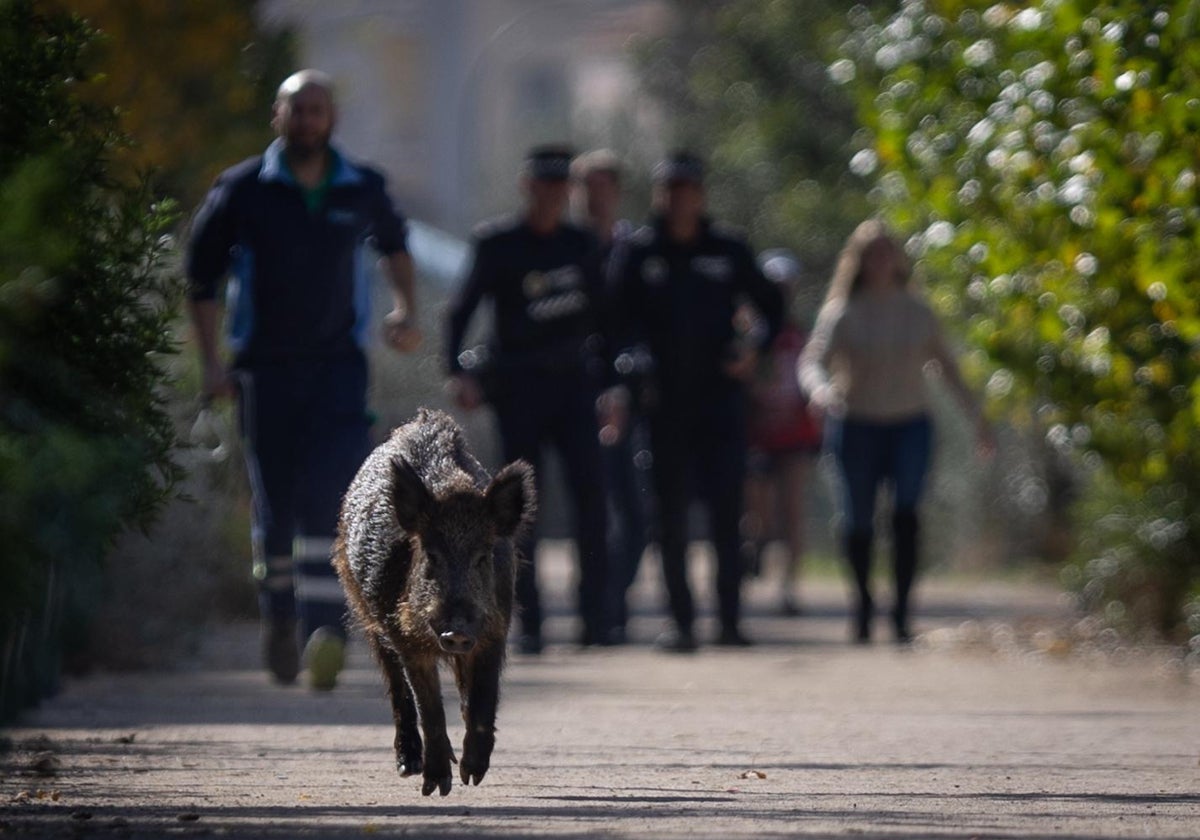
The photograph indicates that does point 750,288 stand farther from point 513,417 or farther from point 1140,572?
point 1140,572

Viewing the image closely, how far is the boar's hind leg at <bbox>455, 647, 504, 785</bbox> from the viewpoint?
8.03 meters

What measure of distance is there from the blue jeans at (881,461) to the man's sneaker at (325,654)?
4.97m

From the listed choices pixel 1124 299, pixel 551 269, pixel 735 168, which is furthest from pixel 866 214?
pixel 1124 299

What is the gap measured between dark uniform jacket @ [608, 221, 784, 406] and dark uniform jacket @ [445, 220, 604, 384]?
49cm

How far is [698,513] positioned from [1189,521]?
1376 cm

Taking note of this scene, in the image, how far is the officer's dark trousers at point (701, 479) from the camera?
15.0m

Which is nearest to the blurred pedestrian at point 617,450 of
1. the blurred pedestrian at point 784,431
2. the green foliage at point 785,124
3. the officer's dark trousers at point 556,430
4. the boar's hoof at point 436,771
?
the officer's dark trousers at point 556,430

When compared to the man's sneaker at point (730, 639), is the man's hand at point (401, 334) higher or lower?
higher

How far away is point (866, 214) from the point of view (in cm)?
2114

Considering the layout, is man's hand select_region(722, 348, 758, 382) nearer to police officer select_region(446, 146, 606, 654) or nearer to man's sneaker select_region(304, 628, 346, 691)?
police officer select_region(446, 146, 606, 654)

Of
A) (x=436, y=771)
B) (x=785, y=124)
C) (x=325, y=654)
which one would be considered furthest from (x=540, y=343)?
(x=785, y=124)

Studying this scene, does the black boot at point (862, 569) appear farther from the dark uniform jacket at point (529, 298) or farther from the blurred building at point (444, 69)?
the blurred building at point (444, 69)

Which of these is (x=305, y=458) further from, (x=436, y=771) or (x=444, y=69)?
(x=444, y=69)

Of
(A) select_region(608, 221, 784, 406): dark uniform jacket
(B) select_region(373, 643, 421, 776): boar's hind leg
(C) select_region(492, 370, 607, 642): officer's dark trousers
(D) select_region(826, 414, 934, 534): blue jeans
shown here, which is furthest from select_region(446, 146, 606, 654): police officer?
(B) select_region(373, 643, 421, 776): boar's hind leg
